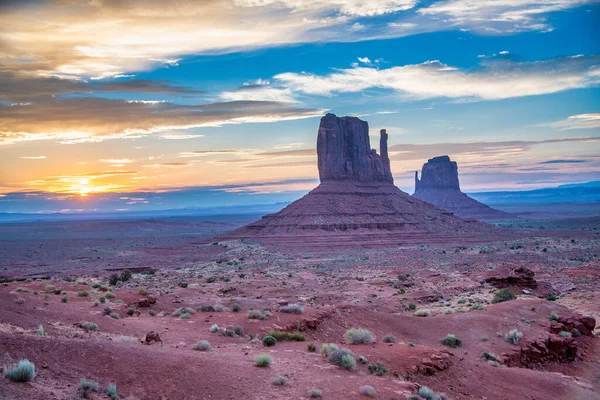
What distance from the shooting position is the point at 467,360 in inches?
586

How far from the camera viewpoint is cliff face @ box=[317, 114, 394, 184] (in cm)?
10862

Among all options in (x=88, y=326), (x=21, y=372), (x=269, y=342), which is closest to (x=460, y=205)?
(x=269, y=342)

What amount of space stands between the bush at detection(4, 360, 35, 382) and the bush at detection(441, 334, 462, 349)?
13.2 meters

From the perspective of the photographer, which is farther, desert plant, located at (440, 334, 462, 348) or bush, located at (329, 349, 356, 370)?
desert plant, located at (440, 334, 462, 348)

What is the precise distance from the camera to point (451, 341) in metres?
17.1

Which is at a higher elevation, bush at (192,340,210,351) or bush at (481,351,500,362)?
bush at (192,340,210,351)

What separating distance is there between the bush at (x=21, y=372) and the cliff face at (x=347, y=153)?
331 ft

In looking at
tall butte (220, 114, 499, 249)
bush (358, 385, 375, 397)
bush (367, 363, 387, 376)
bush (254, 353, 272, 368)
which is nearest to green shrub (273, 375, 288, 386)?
bush (254, 353, 272, 368)

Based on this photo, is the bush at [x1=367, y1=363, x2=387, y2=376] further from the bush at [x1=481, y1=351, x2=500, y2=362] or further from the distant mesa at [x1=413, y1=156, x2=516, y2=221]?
the distant mesa at [x1=413, y1=156, x2=516, y2=221]

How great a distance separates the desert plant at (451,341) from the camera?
17109mm

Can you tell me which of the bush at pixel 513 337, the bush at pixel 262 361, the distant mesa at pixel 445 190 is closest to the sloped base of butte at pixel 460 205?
the distant mesa at pixel 445 190

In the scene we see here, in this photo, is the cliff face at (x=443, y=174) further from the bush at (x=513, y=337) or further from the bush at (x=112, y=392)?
the bush at (x=112, y=392)

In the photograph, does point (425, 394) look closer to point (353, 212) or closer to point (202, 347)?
point (202, 347)

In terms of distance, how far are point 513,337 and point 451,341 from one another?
2879 millimetres
